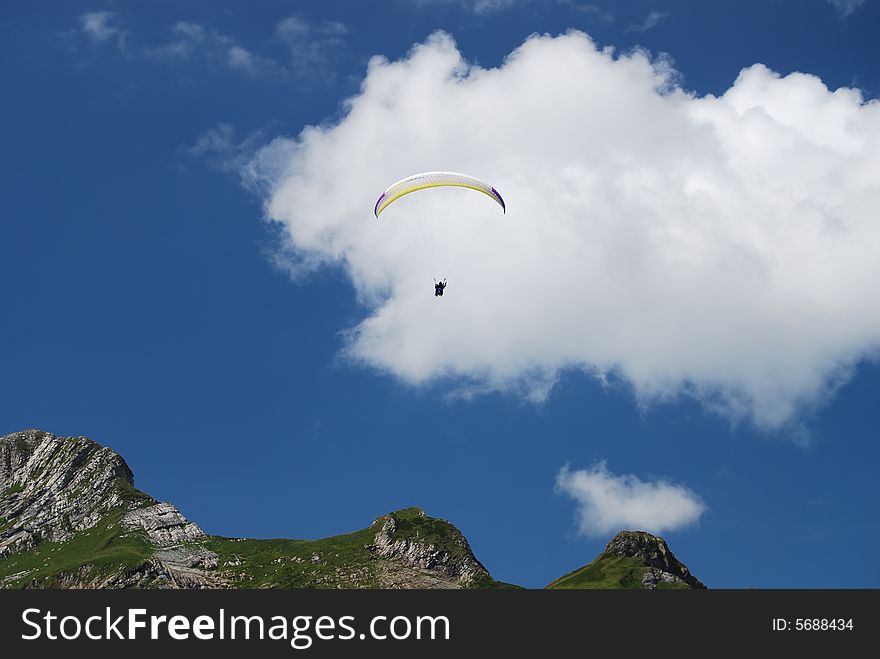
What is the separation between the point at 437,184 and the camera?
431 ft

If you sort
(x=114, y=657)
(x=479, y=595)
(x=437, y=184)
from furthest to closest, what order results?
1. (x=437, y=184)
2. (x=479, y=595)
3. (x=114, y=657)

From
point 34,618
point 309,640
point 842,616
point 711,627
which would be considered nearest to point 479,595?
point 309,640

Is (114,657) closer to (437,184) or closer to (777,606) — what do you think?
(777,606)

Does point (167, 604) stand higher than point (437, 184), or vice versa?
point (437, 184)

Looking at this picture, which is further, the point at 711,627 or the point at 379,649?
the point at 711,627

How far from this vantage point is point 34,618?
3105 inches

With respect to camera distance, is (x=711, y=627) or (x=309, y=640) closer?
(x=309, y=640)

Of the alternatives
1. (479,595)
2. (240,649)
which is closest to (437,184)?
(479,595)

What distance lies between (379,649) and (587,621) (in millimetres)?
20114

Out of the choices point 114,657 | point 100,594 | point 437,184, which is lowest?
point 114,657

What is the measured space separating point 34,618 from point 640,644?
166 ft

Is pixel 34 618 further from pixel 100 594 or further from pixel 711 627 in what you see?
pixel 711 627

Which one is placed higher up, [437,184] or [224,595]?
[437,184]

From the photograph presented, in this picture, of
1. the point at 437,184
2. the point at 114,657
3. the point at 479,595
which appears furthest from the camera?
the point at 437,184
